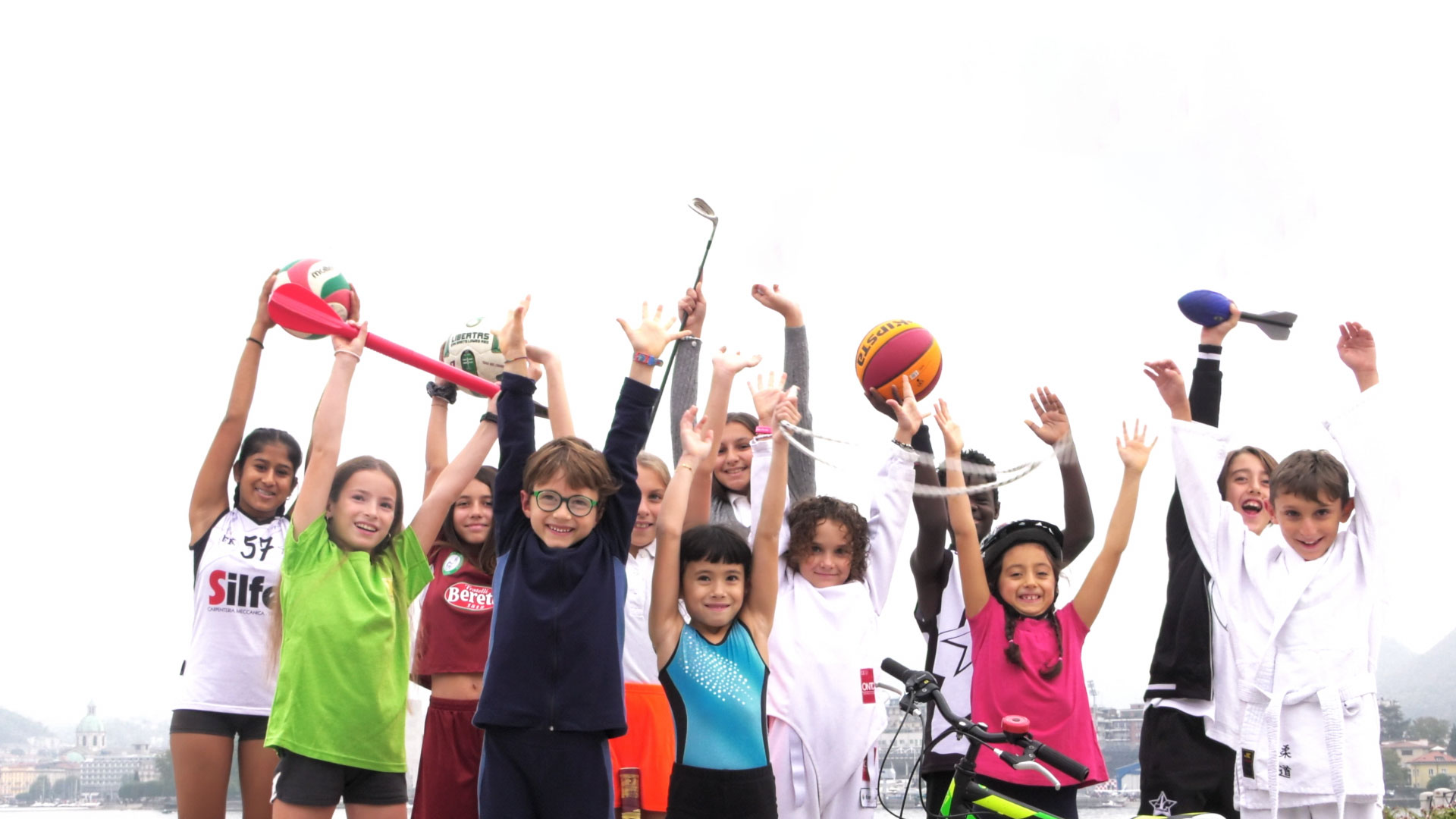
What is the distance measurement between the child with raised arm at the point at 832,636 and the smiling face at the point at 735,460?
482 millimetres

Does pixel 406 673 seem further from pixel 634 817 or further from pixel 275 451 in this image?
pixel 275 451

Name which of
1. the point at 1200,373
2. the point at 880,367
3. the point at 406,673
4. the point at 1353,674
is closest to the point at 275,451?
the point at 406,673

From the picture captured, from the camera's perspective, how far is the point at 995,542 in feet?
16.4

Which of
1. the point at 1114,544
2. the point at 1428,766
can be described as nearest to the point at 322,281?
the point at 1114,544

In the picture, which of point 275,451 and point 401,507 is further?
point 275,451

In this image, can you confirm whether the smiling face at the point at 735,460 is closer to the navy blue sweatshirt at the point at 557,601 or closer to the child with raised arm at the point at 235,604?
the navy blue sweatshirt at the point at 557,601

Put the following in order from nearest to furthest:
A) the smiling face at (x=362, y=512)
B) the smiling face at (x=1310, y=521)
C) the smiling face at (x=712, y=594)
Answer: the smiling face at (x=712, y=594), the smiling face at (x=1310, y=521), the smiling face at (x=362, y=512)

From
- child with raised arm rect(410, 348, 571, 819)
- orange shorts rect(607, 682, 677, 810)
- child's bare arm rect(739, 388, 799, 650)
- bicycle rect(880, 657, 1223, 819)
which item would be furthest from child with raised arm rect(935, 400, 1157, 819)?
child with raised arm rect(410, 348, 571, 819)

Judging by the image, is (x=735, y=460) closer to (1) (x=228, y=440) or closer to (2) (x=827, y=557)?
(2) (x=827, y=557)

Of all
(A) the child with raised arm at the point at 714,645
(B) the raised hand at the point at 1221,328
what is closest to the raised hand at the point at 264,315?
(A) the child with raised arm at the point at 714,645

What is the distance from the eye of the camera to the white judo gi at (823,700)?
453cm

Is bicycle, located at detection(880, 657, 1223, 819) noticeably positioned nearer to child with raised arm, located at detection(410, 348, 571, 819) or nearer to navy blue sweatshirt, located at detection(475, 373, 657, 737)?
navy blue sweatshirt, located at detection(475, 373, 657, 737)

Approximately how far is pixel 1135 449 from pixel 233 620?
4206mm

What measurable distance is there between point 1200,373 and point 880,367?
61.4 inches
